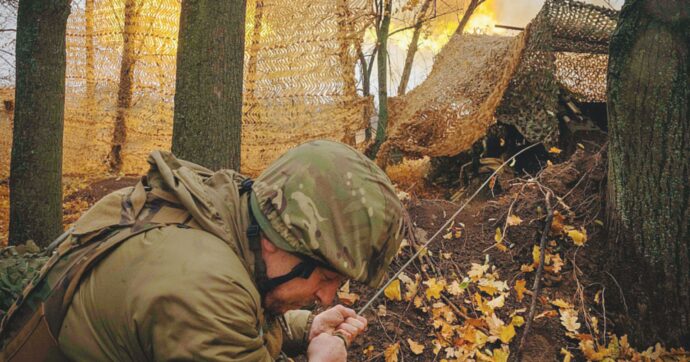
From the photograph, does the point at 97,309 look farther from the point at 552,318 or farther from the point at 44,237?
the point at 44,237

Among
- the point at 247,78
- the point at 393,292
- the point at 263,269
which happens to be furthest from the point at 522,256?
the point at 247,78

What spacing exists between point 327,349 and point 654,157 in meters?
2.21

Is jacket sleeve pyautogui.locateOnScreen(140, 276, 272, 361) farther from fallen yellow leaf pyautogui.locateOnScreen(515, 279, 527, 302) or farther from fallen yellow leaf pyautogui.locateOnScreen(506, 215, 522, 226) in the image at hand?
fallen yellow leaf pyautogui.locateOnScreen(506, 215, 522, 226)

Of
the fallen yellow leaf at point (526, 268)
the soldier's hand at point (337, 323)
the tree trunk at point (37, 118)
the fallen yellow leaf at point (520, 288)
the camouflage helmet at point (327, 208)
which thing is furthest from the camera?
the tree trunk at point (37, 118)

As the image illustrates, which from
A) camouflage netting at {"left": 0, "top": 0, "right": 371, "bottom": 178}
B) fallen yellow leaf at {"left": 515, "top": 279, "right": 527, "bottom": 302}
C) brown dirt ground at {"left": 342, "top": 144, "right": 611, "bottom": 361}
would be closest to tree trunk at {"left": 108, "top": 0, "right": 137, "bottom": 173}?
camouflage netting at {"left": 0, "top": 0, "right": 371, "bottom": 178}

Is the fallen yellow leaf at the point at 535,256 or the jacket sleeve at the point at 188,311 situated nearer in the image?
the jacket sleeve at the point at 188,311

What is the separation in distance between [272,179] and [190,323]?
494 millimetres

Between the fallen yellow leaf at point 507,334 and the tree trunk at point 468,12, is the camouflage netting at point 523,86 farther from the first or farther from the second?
the tree trunk at point 468,12

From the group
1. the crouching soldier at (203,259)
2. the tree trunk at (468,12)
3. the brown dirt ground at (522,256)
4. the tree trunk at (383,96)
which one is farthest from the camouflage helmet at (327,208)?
the tree trunk at (468,12)

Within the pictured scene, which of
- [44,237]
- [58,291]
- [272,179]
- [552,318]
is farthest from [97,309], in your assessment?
[44,237]

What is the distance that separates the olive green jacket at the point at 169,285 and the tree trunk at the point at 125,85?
6251 mm

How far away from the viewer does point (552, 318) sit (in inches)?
126

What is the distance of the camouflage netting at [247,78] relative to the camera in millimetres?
6156

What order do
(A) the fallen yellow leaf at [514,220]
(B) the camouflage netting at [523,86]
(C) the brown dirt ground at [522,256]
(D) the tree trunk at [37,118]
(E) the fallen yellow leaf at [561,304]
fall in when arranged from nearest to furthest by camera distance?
(C) the brown dirt ground at [522,256] → (E) the fallen yellow leaf at [561,304] → (A) the fallen yellow leaf at [514,220] → (D) the tree trunk at [37,118] → (B) the camouflage netting at [523,86]
